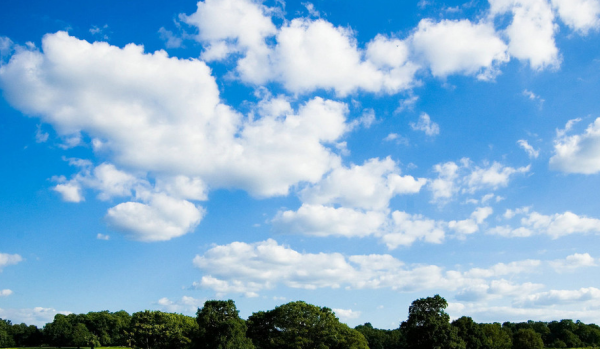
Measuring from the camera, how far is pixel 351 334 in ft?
365

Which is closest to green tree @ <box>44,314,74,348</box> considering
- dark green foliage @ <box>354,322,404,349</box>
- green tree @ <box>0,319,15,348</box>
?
green tree @ <box>0,319,15,348</box>

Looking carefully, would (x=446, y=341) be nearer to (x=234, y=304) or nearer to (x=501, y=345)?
(x=501, y=345)

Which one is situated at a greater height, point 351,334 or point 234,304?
point 234,304

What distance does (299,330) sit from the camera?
99.6 meters

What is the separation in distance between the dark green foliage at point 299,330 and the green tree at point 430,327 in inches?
731

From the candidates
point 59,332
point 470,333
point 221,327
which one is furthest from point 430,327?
point 59,332

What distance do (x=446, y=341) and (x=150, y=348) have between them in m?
83.8

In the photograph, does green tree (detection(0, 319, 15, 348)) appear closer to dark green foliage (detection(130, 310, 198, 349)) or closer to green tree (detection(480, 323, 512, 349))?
dark green foliage (detection(130, 310, 198, 349))

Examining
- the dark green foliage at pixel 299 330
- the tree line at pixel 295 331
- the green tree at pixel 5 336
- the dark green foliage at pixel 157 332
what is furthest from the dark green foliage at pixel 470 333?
the green tree at pixel 5 336

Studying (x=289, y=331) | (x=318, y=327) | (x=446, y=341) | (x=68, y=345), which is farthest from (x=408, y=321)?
(x=68, y=345)

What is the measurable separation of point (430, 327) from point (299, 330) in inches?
1220

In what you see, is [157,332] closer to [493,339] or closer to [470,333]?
[470,333]

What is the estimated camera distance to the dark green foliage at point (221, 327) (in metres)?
91.3

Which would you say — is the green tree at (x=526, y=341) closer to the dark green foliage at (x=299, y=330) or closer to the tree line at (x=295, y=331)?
the tree line at (x=295, y=331)
